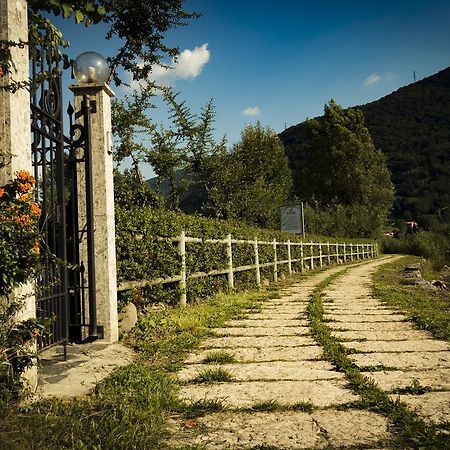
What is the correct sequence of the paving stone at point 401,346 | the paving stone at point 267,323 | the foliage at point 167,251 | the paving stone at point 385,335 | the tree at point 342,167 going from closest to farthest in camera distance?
the paving stone at point 401,346 < the paving stone at point 385,335 < the foliage at point 167,251 < the paving stone at point 267,323 < the tree at point 342,167

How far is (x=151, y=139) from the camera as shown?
16.9 m

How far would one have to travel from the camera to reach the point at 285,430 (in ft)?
7.91

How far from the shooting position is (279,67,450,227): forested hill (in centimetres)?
5662

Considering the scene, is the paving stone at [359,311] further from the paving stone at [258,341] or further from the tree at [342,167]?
the tree at [342,167]

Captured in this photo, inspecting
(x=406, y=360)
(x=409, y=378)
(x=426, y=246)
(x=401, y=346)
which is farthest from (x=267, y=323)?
(x=426, y=246)

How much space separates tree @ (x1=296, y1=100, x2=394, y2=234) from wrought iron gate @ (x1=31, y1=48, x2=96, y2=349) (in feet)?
130

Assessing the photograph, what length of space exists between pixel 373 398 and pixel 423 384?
56 centimetres

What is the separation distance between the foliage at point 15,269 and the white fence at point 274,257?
2626 mm

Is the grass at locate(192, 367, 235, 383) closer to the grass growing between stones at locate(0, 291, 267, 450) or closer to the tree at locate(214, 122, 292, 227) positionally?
the grass growing between stones at locate(0, 291, 267, 450)

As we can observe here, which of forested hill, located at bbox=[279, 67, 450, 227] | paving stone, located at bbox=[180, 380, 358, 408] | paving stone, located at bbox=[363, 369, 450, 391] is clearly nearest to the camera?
paving stone, located at bbox=[180, 380, 358, 408]

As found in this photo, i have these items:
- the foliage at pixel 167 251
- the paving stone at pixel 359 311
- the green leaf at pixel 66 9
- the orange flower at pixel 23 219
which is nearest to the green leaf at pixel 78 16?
the green leaf at pixel 66 9

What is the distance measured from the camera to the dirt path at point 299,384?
7.70 feet

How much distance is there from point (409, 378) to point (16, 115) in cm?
308

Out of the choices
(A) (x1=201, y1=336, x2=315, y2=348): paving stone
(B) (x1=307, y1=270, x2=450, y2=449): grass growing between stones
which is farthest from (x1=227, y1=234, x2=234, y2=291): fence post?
(B) (x1=307, y1=270, x2=450, y2=449): grass growing between stones
